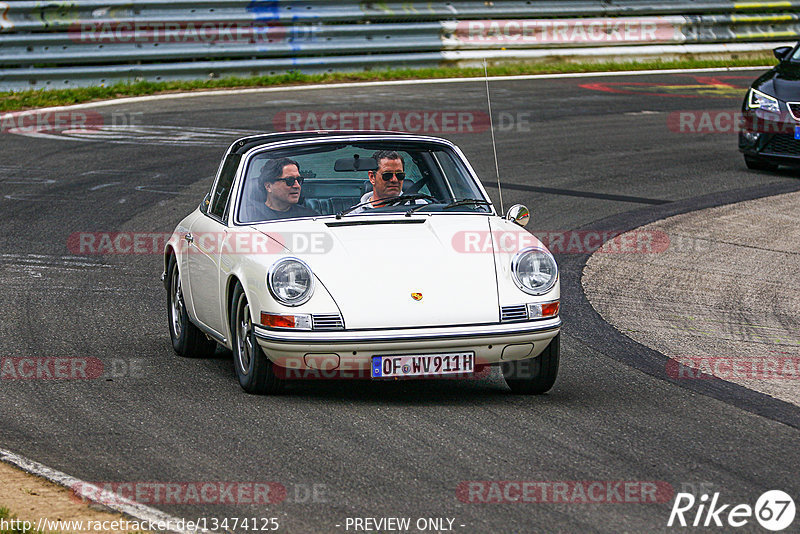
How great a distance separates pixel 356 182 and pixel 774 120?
28.5ft

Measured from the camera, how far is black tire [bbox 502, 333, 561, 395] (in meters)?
6.78

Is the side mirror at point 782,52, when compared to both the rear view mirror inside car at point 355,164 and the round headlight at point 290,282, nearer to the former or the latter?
the rear view mirror inside car at point 355,164

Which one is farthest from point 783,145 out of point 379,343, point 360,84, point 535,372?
point 379,343

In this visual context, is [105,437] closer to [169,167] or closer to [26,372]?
[26,372]

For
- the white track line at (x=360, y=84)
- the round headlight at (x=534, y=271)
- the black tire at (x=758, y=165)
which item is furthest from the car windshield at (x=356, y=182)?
the white track line at (x=360, y=84)

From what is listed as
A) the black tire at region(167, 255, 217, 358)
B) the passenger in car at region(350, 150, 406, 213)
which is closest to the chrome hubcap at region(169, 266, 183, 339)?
the black tire at region(167, 255, 217, 358)

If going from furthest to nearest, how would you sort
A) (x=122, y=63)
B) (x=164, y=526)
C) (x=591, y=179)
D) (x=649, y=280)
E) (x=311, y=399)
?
1. (x=122, y=63)
2. (x=591, y=179)
3. (x=649, y=280)
4. (x=311, y=399)
5. (x=164, y=526)

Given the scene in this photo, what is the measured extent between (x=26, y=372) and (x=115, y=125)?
1164 centimetres

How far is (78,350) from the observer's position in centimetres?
792

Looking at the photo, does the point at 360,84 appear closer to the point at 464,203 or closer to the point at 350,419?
the point at 464,203

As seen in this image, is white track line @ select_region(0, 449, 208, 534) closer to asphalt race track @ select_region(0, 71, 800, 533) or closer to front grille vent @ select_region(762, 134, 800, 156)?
asphalt race track @ select_region(0, 71, 800, 533)

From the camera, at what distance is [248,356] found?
22.5 ft

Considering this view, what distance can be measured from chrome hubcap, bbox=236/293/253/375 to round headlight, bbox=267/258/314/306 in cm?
33

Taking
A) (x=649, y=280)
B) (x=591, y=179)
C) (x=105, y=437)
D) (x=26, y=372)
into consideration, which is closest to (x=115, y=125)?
(x=591, y=179)
